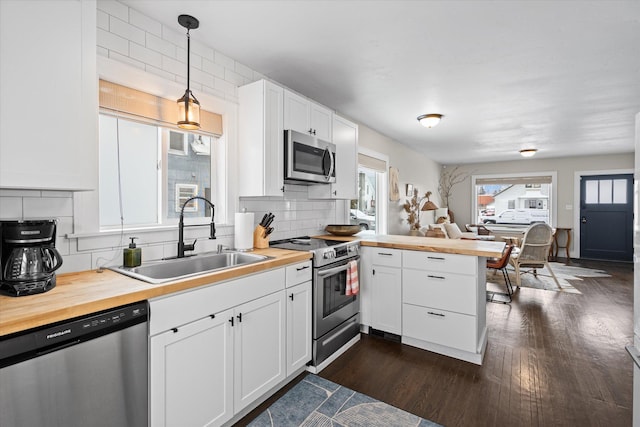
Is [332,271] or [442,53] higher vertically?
[442,53]

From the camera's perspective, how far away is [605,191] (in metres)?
7.21

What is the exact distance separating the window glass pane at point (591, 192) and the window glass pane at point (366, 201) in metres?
5.63

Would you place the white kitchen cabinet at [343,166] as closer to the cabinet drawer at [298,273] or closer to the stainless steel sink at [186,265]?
the cabinet drawer at [298,273]

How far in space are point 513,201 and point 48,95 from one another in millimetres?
9429

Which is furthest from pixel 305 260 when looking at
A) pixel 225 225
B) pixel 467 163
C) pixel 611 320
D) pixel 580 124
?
pixel 467 163

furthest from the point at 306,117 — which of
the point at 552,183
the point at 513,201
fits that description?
the point at 513,201

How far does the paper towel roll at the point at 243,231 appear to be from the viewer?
96.6 inches

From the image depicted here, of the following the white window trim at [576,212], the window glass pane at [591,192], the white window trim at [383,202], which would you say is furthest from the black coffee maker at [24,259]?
the window glass pane at [591,192]

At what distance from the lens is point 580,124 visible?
4570 mm

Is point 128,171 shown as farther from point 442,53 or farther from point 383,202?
point 383,202

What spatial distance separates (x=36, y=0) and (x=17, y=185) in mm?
778

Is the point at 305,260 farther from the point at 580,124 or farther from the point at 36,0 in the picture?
the point at 580,124

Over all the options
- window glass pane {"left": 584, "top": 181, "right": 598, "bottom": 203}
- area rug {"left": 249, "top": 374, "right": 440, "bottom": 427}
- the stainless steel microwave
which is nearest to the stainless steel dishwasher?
area rug {"left": 249, "top": 374, "right": 440, "bottom": 427}

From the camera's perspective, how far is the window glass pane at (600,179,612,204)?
716cm
